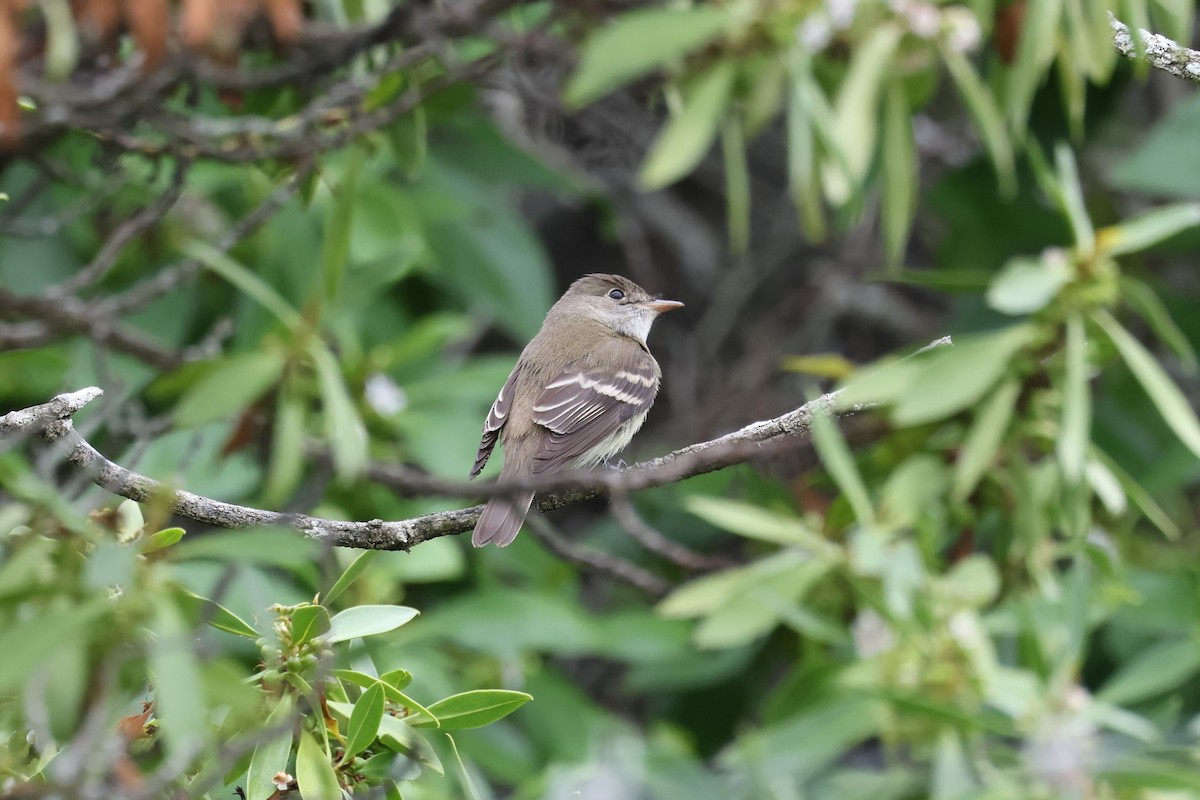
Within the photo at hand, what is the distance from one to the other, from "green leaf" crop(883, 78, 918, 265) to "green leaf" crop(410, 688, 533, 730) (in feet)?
3.57

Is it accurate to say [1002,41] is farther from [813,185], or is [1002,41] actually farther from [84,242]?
[84,242]

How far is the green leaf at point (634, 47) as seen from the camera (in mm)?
1769

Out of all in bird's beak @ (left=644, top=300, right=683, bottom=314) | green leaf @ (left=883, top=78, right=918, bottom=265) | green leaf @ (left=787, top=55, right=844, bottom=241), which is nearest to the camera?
green leaf @ (left=787, top=55, right=844, bottom=241)

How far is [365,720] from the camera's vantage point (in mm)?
2326

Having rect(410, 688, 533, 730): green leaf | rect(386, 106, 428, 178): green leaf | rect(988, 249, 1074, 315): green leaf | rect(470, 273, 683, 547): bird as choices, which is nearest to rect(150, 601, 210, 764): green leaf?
rect(410, 688, 533, 730): green leaf

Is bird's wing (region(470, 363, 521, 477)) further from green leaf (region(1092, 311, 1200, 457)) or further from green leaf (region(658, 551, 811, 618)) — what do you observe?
green leaf (region(1092, 311, 1200, 457))

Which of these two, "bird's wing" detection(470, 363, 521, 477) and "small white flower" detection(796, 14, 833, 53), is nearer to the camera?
"small white flower" detection(796, 14, 833, 53)

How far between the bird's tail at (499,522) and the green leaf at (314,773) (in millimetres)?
1230

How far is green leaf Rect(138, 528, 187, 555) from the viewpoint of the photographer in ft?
6.32

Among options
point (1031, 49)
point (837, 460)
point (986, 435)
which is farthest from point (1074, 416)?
point (1031, 49)

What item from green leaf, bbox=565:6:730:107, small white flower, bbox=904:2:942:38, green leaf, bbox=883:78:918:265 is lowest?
green leaf, bbox=883:78:918:265

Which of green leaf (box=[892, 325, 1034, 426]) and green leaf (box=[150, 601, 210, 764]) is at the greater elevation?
green leaf (box=[150, 601, 210, 764])

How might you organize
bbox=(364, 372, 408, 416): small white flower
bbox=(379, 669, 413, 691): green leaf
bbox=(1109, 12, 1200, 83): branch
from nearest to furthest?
bbox=(379, 669, 413, 691): green leaf
bbox=(1109, 12, 1200, 83): branch
bbox=(364, 372, 408, 416): small white flower

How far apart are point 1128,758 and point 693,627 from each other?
2771 millimetres
